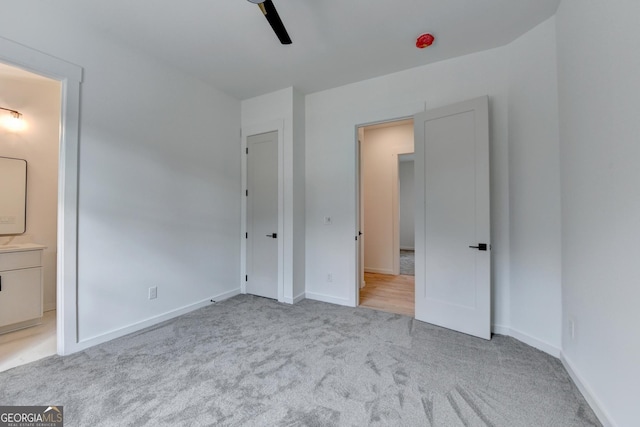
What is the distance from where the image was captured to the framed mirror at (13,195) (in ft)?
9.06

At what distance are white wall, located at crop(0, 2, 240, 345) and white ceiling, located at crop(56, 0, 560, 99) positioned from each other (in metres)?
0.25

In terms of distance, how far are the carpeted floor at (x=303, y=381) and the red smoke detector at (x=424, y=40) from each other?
2.78 metres

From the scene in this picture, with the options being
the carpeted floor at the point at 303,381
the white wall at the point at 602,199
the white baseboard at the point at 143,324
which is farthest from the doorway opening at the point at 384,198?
the white wall at the point at 602,199

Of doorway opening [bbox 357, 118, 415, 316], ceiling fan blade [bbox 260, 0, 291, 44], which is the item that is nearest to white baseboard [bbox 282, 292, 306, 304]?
doorway opening [bbox 357, 118, 415, 316]

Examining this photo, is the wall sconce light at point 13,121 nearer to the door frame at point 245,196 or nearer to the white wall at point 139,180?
the white wall at point 139,180

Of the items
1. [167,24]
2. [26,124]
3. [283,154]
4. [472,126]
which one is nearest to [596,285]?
[472,126]

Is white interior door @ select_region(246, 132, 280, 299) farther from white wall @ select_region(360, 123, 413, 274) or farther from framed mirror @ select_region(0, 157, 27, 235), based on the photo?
framed mirror @ select_region(0, 157, 27, 235)

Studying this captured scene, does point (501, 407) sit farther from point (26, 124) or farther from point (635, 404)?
point (26, 124)

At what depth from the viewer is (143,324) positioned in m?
2.59

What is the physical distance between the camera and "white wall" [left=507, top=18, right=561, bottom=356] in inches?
83.4

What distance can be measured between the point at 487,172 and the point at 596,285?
117 centimetres

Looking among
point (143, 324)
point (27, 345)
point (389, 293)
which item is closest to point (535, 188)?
point (389, 293)

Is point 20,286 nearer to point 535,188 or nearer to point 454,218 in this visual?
point 454,218

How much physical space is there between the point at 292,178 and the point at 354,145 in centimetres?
90
